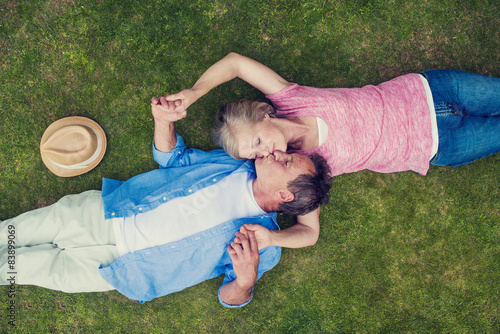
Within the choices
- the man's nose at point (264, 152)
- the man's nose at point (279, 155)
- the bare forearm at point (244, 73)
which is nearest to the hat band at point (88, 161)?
the bare forearm at point (244, 73)

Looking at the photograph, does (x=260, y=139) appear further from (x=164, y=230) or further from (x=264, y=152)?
(x=164, y=230)

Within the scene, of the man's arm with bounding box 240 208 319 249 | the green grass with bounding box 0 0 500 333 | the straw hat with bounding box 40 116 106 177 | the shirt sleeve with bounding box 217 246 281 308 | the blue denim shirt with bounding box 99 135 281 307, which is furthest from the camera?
the green grass with bounding box 0 0 500 333

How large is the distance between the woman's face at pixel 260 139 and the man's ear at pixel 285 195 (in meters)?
0.36

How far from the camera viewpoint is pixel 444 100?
3305 mm

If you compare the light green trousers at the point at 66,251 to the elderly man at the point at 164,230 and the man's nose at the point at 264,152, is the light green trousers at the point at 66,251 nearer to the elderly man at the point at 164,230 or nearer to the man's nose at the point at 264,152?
the elderly man at the point at 164,230

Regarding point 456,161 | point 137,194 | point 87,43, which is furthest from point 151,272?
point 456,161

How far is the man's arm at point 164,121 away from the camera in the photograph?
9.54 feet

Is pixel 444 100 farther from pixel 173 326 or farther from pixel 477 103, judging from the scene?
pixel 173 326

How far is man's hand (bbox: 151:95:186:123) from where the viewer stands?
9.52 feet

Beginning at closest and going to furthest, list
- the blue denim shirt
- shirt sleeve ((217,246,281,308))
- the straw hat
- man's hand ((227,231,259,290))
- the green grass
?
man's hand ((227,231,259,290)) < the blue denim shirt < shirt sleeve ((217,246,281,308)) < the straw hat < the green grass

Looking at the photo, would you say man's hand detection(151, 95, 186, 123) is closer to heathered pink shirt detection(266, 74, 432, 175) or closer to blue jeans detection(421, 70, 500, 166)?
heathered pink shirt detection(266, 74, 432, 175)

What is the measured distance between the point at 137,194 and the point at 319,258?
236cm

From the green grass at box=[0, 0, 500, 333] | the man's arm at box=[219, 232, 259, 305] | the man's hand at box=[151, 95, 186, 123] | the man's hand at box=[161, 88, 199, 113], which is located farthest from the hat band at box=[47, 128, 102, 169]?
the man's arm at box=[219, 232, 259, 305]

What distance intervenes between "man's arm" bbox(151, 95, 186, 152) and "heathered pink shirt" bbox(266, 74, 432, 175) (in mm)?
1006
